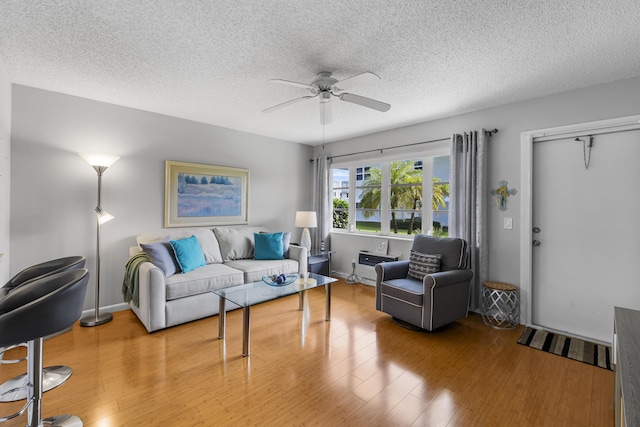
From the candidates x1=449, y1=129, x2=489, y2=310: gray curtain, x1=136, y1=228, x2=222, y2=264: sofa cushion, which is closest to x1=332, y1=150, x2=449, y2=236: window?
x1=449, y1=129, x2=489, y2=310: gray curtain

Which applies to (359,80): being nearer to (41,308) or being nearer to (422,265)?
(422,265)

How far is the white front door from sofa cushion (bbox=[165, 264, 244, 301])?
3.45 m

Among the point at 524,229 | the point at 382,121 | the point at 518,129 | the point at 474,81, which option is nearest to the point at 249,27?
the point at 474,81

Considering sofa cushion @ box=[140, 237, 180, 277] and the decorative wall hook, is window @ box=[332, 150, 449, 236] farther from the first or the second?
sofa cushion @ box=[140, 237, 180, 277]

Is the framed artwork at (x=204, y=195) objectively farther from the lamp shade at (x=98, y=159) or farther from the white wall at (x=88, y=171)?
the lamp shade at (x=98, y=159)

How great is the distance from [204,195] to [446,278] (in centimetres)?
339

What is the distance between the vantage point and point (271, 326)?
3.16 metres

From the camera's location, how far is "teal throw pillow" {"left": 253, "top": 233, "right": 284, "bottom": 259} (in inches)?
167

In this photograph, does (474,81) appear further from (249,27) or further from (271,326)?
(271,326)

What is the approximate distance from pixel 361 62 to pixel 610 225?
2813 mm

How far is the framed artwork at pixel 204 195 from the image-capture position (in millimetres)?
3965

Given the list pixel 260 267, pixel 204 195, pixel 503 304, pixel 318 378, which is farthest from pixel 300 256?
pixel 503 304

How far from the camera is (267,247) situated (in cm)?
425

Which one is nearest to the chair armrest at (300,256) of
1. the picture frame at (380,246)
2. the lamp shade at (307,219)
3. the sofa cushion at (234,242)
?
the lamp shade at (307,219)
